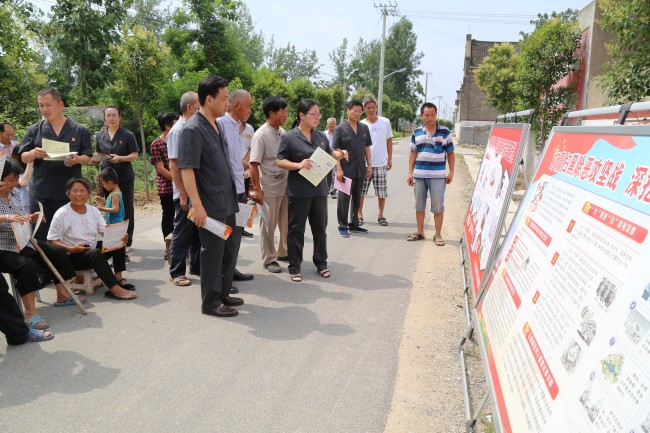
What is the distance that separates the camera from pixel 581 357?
1.54 m

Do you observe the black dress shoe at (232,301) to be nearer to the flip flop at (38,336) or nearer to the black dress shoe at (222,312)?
the black dress shoe at (222,312)

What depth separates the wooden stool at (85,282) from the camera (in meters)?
4.82

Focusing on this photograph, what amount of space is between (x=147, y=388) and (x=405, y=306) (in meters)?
2.44

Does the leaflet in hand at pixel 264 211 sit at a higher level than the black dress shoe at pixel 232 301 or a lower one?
higher

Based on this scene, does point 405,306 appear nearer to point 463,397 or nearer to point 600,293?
point 463,397

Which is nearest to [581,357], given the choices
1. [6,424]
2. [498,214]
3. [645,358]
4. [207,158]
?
[645,358]

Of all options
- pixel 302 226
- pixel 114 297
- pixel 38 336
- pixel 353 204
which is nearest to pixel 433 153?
pixel 353 204

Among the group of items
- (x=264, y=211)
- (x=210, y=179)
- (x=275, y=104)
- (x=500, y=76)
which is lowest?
(x=264, y=211)

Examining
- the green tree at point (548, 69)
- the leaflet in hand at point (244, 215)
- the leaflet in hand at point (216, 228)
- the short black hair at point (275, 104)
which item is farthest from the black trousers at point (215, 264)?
the green tree at point (548, 69)

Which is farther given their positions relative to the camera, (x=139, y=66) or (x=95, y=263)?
(x=139, y=66)

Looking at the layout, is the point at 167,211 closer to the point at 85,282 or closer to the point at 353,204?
the point at 85,282

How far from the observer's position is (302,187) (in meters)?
5.26

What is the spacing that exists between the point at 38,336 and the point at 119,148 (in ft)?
9.06

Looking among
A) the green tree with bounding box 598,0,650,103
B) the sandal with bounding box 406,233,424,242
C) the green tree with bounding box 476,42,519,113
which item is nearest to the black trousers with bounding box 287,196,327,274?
the sandal with bounding box 406,233,424,242
